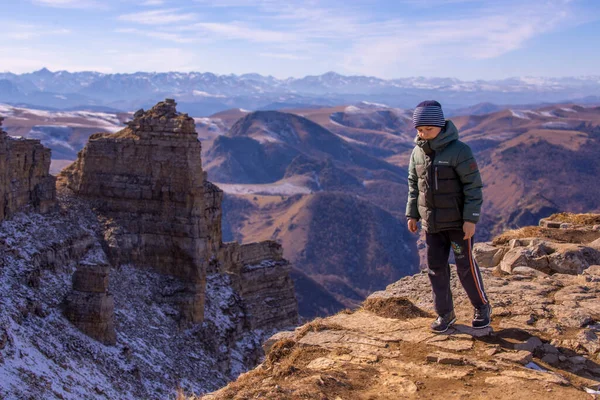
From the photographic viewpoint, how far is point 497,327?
880 cm

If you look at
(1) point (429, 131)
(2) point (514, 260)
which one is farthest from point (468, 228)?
(2) point (514, 260)

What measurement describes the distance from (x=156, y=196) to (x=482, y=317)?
60.3ft

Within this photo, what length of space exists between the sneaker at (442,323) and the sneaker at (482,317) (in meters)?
0.28

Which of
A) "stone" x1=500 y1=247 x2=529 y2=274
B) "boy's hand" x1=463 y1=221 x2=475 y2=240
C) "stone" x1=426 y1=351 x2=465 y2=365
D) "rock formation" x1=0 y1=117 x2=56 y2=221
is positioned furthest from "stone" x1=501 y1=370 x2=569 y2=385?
"rock formation" x1=0 y1=117 x2=56 y2=221

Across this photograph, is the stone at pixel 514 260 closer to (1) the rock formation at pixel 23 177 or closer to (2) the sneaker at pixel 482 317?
(2) the sneaker at pixel 482 317

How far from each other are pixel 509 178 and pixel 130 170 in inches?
5747

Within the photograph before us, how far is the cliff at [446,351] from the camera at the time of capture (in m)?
6.94

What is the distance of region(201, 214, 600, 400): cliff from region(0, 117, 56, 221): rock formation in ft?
44.8

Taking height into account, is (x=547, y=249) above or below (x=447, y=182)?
below

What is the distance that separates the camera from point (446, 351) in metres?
7.96

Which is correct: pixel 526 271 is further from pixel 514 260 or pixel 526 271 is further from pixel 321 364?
pixel 321 364

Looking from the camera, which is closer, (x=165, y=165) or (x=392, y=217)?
(x=165, y=165)

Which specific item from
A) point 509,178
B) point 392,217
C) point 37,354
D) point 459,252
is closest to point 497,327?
point 459,252

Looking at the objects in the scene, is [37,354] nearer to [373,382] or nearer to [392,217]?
[373,382]
